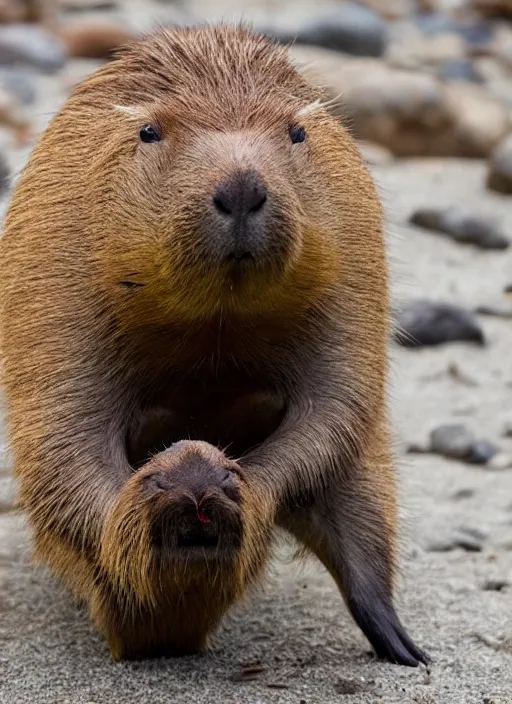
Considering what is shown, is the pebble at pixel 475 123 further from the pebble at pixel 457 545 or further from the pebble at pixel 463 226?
the pebble at pixel 457 545

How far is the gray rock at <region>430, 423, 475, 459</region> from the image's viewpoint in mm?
7949

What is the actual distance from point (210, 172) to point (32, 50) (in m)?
12.6

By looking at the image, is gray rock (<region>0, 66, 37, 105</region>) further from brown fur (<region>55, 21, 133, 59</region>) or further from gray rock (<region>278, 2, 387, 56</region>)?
gray rock (<region>278, 2, 387, 56</region>)

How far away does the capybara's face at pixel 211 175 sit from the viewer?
4.27 m

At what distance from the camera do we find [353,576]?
514cm

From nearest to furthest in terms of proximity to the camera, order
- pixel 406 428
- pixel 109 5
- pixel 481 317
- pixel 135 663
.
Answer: pixel 135 663, pixel 406 428, pixel 481 317, pixel 109 5

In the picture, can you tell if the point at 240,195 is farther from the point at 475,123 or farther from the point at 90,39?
the point at 90,39

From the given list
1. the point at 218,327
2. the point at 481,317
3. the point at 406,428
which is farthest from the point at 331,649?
the point at 481,317

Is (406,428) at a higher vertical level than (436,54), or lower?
lower

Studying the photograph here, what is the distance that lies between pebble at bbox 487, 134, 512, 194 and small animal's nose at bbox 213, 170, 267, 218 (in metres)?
9.25

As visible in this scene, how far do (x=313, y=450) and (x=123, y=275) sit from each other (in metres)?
0.94

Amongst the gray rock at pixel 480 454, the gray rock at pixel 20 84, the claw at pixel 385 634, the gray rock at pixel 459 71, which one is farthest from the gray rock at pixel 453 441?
the gray rock at pixel 459 71

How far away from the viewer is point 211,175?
14.1ft

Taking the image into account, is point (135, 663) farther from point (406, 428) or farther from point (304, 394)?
point (406, 428)
